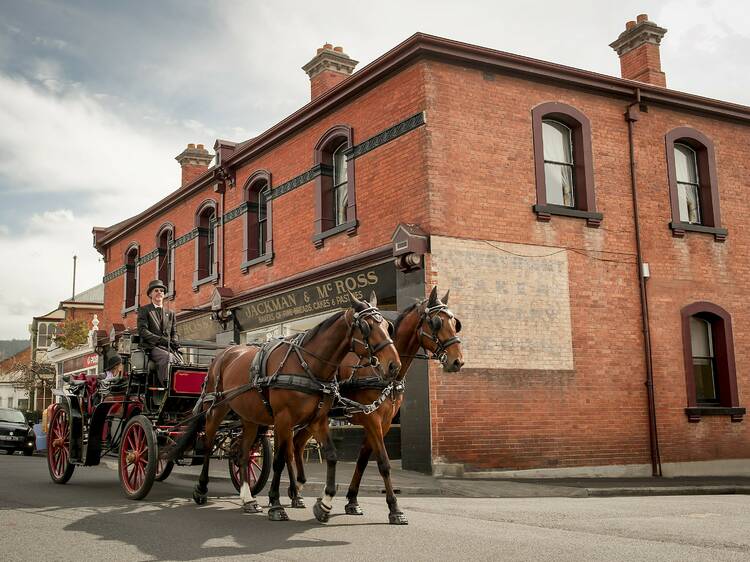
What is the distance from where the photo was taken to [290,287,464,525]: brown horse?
8.12 metres

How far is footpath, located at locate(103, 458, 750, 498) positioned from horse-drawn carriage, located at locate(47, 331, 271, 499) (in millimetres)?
1699

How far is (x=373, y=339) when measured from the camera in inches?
299

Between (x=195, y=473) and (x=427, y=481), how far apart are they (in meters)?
4.17

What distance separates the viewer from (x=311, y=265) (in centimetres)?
1714

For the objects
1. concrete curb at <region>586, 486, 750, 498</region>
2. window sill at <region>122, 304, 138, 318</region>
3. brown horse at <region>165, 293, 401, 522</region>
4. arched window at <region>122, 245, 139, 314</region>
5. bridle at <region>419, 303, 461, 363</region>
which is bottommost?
concrete curb at <region>586, 486, 750, 498</region>

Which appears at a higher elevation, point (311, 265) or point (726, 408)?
point (311, 265)

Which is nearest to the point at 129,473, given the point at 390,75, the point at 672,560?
the point at 672,560

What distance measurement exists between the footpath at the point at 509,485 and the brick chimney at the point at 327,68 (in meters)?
9.68

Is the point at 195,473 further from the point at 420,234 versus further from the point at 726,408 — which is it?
the point at 726,408

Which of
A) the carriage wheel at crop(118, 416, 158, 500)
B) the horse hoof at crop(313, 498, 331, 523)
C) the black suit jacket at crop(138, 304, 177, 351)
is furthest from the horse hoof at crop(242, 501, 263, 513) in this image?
the black suit jacket at crop(138, 304, 177, 351)

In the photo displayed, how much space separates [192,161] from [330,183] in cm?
1131

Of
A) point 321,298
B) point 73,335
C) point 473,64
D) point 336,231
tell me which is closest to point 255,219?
point 321,298

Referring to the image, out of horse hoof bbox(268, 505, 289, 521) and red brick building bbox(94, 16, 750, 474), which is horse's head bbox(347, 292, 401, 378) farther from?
red brick building bbox(94, 16, 750, 474)

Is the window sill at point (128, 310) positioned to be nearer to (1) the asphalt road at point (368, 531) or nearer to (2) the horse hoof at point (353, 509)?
(1) the asphalt road at point (368, 531)
